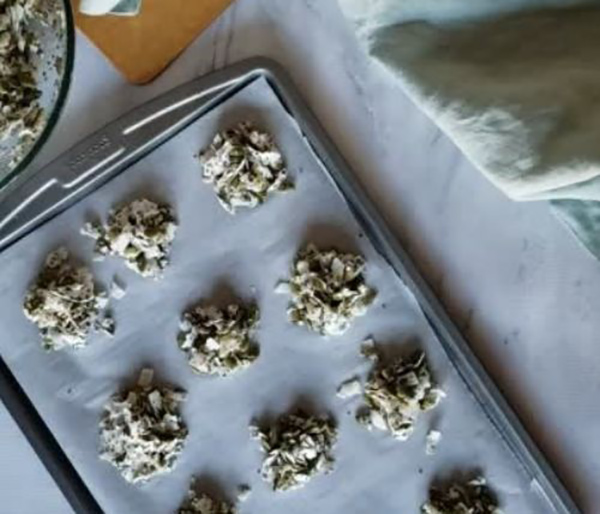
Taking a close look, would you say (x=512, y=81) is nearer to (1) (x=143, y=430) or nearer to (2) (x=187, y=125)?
(2) (x=187, y=125)

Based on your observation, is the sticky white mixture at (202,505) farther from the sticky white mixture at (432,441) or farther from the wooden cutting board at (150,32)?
the wooden cutting board at (150,32)

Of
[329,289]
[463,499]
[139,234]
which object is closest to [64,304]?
[139,234]

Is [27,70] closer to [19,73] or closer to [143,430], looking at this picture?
[19,73]

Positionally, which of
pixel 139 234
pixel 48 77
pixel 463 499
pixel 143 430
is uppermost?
pixel 48 77

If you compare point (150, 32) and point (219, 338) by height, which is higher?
point (150, 32)

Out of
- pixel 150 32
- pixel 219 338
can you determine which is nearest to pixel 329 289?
pixel 219 338

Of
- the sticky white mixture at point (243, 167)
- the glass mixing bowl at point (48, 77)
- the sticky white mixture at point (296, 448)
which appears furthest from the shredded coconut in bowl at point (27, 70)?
the sticky white mixture at point (296, 448)

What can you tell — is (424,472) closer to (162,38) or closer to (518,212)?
(518,212)
